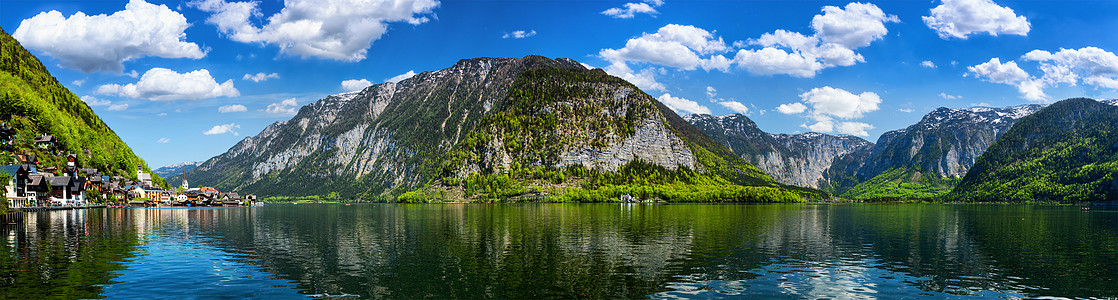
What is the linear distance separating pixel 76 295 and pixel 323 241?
3469 cm

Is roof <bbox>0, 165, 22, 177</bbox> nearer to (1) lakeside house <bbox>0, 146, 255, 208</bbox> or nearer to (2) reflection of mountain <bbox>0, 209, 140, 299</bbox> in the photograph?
(1) lakeside house <bbox>0, 146, 255, 208</bbox>

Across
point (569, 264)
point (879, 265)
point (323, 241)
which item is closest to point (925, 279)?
point (879, 265)

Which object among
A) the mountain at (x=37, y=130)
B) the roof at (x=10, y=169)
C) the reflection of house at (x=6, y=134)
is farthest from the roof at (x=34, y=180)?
the reflection of house at (x=6, y=134)

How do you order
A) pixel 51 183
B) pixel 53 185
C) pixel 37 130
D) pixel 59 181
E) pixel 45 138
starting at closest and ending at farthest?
1. pixel 51 183
2. pixel 53 185
3. pixel 59 181
4. pixel 45 138
5. pixel 37 130

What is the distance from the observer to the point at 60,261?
42.4m

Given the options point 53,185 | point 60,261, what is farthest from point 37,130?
point 60,261

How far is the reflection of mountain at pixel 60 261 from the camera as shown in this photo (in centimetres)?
3228

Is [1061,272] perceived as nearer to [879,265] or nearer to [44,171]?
[879,265]

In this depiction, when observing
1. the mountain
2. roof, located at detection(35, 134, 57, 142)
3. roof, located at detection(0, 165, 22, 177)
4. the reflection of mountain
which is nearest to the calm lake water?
the reflection of mountain

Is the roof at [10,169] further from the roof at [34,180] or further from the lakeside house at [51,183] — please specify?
the roof at [34,180]

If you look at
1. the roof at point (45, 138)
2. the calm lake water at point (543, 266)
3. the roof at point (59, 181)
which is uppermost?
the roof at point (45, 138)

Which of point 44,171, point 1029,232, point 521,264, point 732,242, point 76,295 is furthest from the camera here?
point 44,171

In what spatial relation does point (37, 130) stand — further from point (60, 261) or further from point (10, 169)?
point (60, 261)

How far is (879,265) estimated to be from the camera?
4731 centimetres
